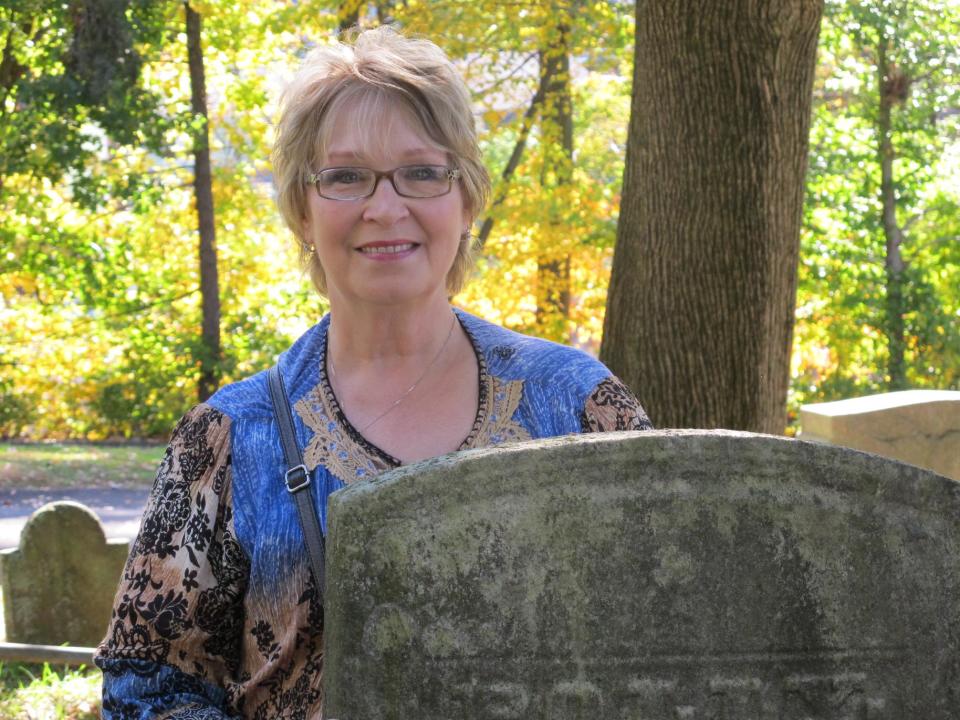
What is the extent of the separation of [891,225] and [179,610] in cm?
1775

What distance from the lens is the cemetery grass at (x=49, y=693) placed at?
19.4ft

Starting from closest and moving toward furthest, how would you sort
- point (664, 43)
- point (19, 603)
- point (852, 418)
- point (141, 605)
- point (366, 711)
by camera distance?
point (366, 711) → point (141, 605) → point (664, 43) → point (852, 418) → point (19, 603)

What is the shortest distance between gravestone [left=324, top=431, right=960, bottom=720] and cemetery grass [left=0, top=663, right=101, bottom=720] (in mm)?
4719

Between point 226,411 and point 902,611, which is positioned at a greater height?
point 226,411

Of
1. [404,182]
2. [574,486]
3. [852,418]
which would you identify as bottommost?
[852,418]

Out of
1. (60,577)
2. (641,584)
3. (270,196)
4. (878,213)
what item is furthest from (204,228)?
(641,584)

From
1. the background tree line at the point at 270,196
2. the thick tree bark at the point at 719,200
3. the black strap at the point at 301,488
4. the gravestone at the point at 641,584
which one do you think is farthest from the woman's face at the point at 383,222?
the background tree line at the point at 270,196

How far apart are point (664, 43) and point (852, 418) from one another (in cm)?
210

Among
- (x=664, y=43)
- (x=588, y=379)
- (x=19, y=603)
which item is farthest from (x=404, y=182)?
(x=19, y=603)

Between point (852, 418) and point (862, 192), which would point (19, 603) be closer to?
point (852, 418)

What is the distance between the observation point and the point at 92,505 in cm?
1409

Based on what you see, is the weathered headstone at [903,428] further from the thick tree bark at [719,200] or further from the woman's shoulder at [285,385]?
the woman's shoulder at [285,385]

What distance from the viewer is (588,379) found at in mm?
2293

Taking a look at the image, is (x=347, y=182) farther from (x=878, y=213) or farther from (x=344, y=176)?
(x=878, y=213)
